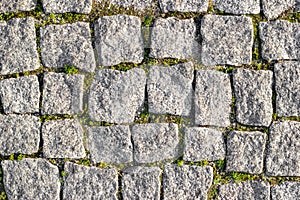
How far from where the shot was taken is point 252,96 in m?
3.01

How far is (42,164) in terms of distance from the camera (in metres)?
2.97

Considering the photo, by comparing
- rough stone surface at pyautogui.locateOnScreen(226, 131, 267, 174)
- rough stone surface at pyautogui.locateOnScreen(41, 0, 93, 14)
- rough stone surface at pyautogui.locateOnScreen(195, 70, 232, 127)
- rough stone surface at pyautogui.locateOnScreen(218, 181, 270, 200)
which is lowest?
rough stone surface at pyautogui.locateOnScreen(218, 181, 270, 200)

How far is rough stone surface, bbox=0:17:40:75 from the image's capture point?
2.95m

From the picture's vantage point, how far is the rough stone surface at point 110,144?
298cm

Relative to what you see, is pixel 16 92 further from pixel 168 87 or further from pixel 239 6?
pixel 239 6

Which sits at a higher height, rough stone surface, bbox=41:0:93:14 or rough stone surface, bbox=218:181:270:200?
rough stone surface, bbox=41:0:93:14

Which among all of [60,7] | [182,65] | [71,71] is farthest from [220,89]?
[60,7]

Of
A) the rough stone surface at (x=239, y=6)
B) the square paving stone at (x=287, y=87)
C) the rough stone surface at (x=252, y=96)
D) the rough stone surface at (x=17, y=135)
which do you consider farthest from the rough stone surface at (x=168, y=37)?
the rough stone surface at (x=17, y=135)

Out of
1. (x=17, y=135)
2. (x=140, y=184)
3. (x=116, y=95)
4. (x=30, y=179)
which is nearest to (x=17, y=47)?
(x=17, y=135)

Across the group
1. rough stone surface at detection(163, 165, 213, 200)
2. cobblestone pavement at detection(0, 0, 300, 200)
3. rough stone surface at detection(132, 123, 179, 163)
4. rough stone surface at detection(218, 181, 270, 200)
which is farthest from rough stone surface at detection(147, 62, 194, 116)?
rough stone surface at detection(218, 181, 270, 200)

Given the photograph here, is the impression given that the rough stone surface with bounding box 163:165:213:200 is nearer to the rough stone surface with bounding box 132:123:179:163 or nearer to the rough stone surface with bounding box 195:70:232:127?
the rough stone surface with bounding box 132:123:179:163

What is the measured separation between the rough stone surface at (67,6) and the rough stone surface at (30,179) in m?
0.95

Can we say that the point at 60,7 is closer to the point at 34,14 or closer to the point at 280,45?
the point at 34,14

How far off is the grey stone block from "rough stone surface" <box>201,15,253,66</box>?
440 mm
